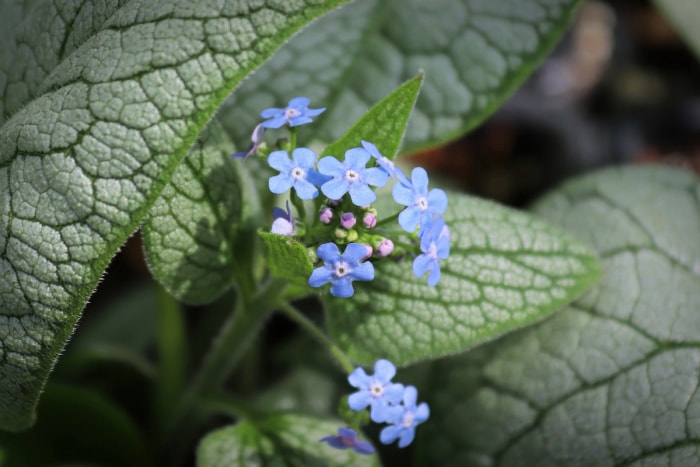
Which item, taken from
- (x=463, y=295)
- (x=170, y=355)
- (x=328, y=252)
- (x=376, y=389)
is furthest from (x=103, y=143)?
(x=170, y=355)

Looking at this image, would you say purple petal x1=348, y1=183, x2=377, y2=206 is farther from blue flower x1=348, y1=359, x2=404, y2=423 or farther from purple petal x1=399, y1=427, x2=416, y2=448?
purple petal x1=399, y1=427, x2=416, y2=448

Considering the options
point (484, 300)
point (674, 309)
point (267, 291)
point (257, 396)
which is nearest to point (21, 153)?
point (267, 291)

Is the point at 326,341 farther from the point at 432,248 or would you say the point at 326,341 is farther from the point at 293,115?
the point at 293,115

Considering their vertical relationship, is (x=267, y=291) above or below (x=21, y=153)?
below

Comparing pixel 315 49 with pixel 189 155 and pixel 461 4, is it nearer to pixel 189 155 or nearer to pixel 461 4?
pixel 461 4

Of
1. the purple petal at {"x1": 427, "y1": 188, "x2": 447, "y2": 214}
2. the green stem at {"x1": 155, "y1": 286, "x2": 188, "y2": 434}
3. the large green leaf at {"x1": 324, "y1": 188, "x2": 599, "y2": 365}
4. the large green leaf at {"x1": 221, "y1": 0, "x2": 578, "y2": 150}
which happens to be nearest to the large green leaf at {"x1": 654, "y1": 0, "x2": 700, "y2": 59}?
the large green leaf at {"x1": 221, "y1": 0, "x2": 578, "y2": 150}

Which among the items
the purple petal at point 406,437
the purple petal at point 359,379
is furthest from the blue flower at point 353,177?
the purple petal at point 406,437
